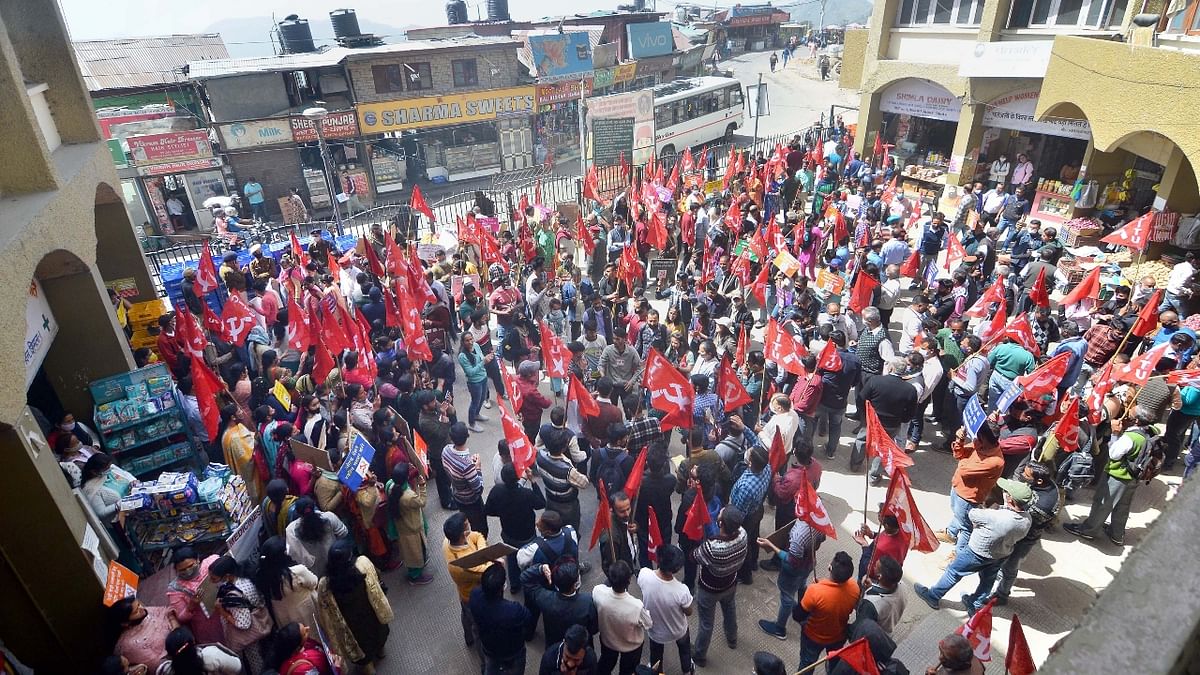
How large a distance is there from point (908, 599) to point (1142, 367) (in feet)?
11.7

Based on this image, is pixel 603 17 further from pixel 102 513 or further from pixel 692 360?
pixel 102 513

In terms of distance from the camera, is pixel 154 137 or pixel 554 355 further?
pixel 154 137

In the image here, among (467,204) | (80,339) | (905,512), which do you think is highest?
(80,339)

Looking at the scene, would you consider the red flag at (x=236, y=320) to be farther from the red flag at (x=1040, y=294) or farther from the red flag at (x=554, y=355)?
the red flag at (x=1040, y=294)

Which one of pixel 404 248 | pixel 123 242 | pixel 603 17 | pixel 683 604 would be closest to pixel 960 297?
pixel 683 604

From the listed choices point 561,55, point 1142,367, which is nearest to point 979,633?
point 1142,367

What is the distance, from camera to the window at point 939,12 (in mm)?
18172

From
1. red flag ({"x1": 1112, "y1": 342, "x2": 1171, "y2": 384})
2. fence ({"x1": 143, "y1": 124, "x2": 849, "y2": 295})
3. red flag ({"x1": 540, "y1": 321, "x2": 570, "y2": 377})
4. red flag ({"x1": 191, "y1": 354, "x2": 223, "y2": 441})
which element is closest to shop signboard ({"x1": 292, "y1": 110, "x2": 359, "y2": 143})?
fence ({"x1": 143, "y1": 124, "x2": 849, "y2": 295})

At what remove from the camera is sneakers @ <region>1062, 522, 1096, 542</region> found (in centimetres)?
676

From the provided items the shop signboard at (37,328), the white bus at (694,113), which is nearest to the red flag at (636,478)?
the shop signboard at (37,328)

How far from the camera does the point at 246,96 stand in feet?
71.8

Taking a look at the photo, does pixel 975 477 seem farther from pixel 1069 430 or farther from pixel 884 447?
pixel 1069 430

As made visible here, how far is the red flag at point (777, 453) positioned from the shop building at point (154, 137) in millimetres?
17953

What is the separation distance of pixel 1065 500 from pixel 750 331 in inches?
205
